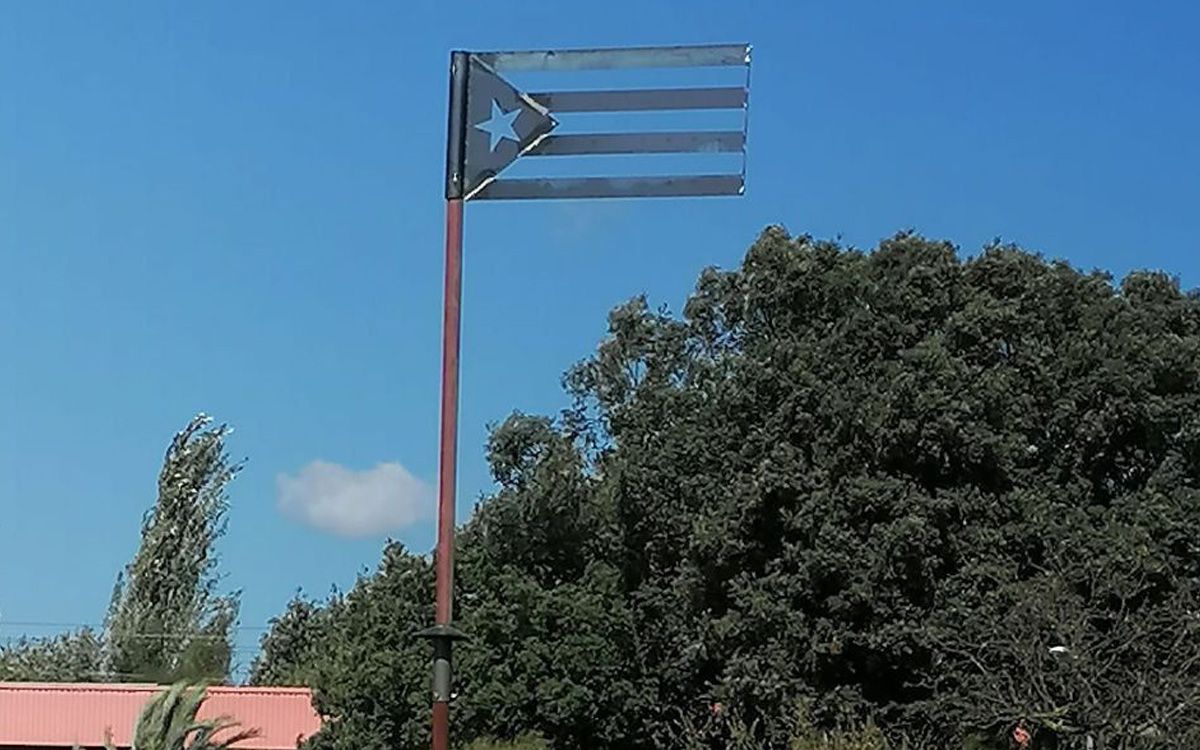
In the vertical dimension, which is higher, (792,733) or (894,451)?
(894,451)

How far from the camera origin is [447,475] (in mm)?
7668

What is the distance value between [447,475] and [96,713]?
97.1ft

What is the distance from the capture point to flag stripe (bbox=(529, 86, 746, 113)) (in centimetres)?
775

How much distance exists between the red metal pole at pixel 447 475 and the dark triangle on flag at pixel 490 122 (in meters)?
0.24

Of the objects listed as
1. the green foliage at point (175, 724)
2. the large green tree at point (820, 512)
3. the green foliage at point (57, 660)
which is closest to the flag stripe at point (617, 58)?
the large green tree at point (820, 512)

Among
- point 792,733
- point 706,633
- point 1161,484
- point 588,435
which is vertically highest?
point 588,435

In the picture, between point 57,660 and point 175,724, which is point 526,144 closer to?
point 175,724

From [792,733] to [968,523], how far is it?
4.67 metres

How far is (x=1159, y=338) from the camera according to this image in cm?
3084

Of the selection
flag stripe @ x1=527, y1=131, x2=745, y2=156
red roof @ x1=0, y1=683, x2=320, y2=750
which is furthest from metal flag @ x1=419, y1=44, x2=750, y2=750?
red roof @ x1=0, y1=683, x2=320, y2=750

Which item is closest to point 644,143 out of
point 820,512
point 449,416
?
point 449,416

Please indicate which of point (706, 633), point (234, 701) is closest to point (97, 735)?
point (234, 701)

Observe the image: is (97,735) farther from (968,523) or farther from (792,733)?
(968,523)

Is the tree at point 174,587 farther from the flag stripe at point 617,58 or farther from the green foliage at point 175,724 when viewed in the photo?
the flag stripe at point 617,58
